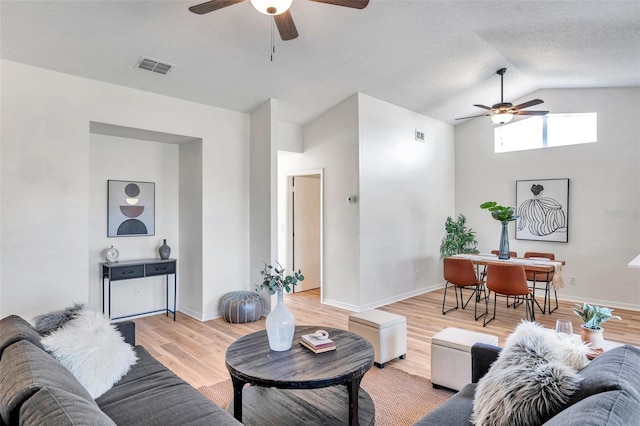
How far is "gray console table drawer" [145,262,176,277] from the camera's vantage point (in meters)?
4.66

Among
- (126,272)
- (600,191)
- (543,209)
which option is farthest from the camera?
(543,209)

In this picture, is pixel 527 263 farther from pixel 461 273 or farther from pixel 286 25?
pixel 286 25

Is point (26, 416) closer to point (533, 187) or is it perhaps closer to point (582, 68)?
point (582, 68)

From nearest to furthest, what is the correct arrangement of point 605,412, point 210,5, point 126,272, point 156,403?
point 605,412
point 156,403
point 210,5
point 126,272

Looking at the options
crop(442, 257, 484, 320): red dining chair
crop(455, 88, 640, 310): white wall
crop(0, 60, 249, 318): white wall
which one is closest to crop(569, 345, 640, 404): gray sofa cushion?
crop(442, 257, 484, 320): red dining chair

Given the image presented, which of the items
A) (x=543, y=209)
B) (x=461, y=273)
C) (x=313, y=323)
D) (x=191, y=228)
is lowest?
(x=313, y=323)

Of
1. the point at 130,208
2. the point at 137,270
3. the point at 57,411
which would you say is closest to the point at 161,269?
the point at 137,270

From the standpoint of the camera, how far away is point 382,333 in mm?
3311

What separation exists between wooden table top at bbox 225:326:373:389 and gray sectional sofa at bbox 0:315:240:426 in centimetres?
33

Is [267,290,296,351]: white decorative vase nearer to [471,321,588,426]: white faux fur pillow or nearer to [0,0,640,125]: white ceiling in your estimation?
[471,321,588,426]: white faux fur pillow

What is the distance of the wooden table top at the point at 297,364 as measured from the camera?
2.08 metres

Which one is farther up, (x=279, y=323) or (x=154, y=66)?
(x=154, y=66)

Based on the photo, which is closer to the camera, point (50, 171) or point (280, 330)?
point (280, 330)

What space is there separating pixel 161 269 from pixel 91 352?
9.57 ft
